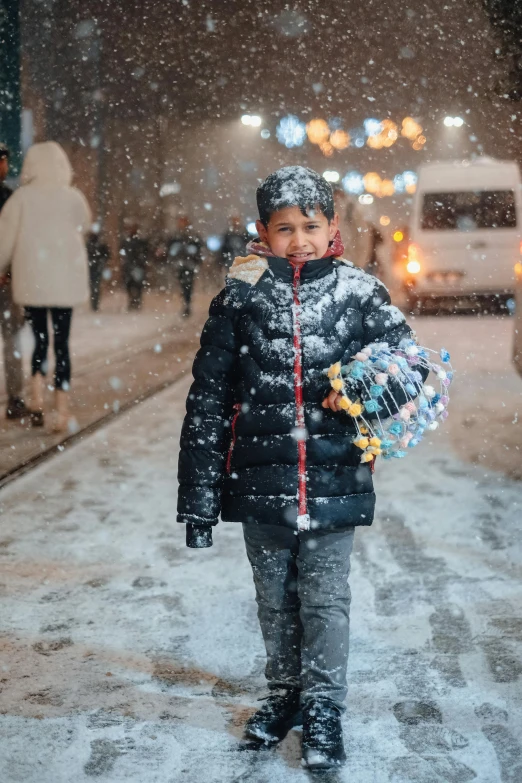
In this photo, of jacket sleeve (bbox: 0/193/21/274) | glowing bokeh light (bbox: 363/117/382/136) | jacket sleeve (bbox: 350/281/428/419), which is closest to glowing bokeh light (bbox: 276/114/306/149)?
glowing bokeh light (bbox: 363/117/382/136)

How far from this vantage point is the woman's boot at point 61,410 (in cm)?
742

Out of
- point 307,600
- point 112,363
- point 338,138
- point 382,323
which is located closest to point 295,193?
point 382,323

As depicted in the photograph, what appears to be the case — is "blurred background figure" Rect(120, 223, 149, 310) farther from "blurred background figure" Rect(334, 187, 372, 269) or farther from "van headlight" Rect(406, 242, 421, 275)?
"blurred background figure" Rect(334, 187, 372, 269)

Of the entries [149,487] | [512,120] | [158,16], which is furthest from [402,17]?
[149,487]

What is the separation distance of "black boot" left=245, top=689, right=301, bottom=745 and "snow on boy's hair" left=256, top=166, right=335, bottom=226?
1422mm

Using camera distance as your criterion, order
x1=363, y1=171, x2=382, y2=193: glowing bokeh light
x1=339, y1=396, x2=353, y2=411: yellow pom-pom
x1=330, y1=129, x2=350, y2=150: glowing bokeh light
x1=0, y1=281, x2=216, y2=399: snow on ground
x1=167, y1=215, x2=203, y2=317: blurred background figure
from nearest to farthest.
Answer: x1=339, y1=396, x2=353, y2=411: yellow pom-pom < x1=0, y1=281, x2=216, y2=399: snow on ground < x1=167, y1=215, x2=203, y2=317: blurred background figure < x1=330, y1=129, x2=350, y2=150: glowing bokeh light < x1=363, y1=171, x2=382, y2=193: glowing bokeh light

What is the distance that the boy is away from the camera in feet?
9.39

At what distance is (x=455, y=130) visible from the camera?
135 ft

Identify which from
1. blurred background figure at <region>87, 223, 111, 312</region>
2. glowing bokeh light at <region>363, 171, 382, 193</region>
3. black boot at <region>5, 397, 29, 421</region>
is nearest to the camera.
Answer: black boot at <region>5, 397, 29, 421</region>

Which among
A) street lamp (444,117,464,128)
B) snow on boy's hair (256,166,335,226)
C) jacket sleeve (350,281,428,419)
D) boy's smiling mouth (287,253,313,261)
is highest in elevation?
street lamp (444,117,464,128)

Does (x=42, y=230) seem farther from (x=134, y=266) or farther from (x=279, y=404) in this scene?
(x=134, y=266)

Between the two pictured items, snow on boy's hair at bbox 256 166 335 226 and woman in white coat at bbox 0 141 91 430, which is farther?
woman in white coat at bbox 0 141 91 430

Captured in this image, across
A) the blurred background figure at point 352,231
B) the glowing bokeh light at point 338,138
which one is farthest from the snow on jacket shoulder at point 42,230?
the glowing bokeh light at point 338,138

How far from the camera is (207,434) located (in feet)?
9.55
